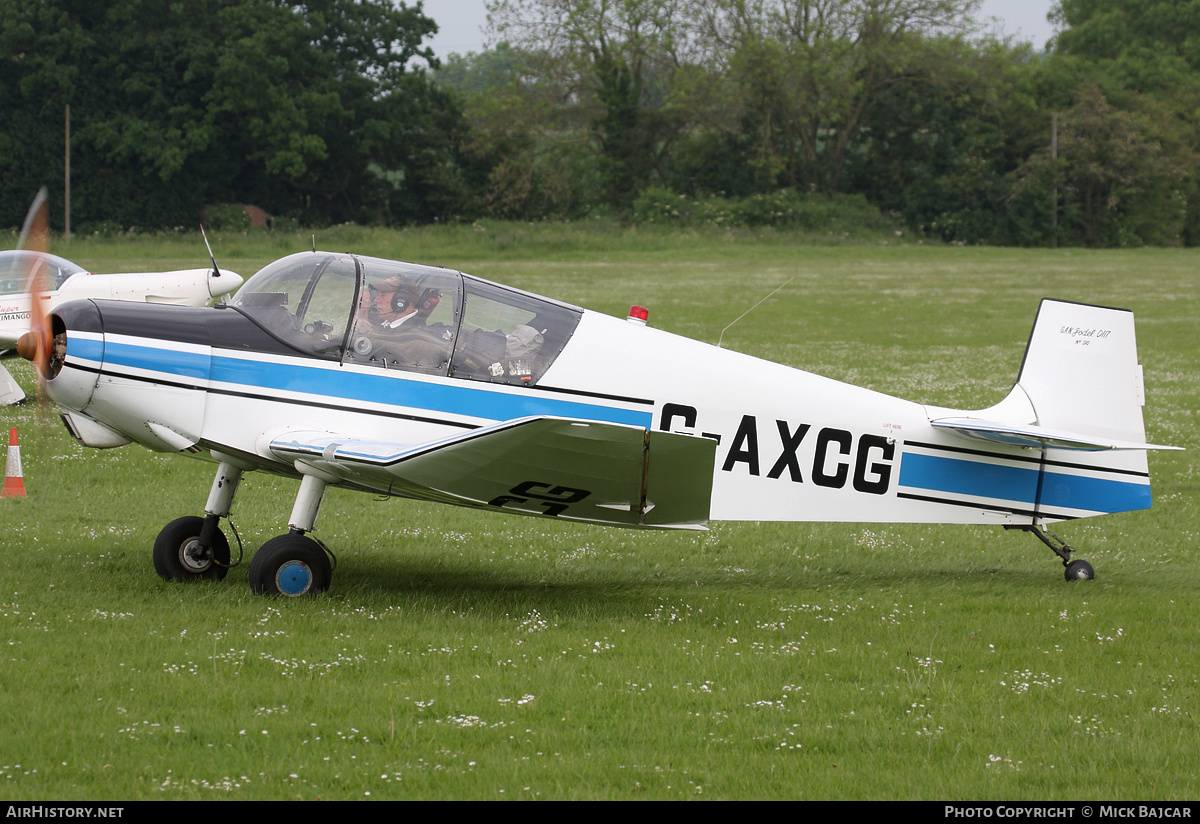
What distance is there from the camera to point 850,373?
68.0 ft

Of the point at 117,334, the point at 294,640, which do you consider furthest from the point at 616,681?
the point at 117,334

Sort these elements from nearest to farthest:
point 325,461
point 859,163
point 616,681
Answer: point 616,681
point 325,461
point 859,163

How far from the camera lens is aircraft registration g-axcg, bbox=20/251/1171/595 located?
22.8ft

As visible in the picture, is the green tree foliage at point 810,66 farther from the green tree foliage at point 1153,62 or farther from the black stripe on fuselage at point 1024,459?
the black stripe on fuselage at point 1024,459

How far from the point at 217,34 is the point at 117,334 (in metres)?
58.6

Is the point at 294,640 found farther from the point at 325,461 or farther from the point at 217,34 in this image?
the point at 217,34

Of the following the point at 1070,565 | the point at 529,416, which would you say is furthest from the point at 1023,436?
the point at 529,416

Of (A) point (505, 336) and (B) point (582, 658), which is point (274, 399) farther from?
(B) point (582, 658)

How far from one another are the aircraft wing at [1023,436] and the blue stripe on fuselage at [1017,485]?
0.24 m

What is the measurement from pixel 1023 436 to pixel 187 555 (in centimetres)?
605

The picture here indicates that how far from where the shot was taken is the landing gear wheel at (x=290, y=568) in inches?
287

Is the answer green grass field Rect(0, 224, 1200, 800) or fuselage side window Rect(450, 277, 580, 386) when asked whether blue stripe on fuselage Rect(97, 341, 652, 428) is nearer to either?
fuselage side window Rect(450, 277, 580, 386)

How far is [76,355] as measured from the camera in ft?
23.2
